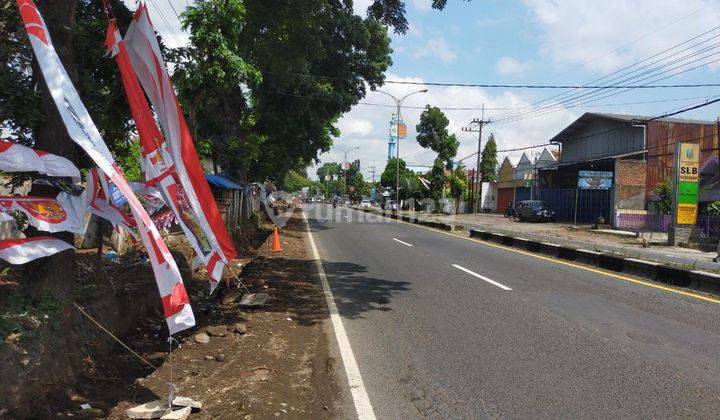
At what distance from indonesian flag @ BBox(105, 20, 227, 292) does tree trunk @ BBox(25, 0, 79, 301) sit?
0.46 meters

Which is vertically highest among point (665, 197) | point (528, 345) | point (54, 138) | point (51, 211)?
point (665, 197)

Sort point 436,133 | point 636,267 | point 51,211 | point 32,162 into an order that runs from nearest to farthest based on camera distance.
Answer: point 32,162, point 51,211, point 636,267, point 436,133

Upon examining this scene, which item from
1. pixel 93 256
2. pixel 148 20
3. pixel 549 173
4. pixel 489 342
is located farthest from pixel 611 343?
pixel 549 173

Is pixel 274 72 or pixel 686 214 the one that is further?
pixel 686 214

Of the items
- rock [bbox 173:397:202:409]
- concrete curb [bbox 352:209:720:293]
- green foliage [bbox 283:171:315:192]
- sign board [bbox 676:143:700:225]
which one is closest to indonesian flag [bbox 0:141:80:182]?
rock [bbox 173:397:202:409]

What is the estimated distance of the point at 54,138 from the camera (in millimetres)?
5199

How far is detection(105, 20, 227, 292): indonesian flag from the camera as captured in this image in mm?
5178

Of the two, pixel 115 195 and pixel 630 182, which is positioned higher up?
pixel 630 182

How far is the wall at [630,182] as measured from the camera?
113 feet

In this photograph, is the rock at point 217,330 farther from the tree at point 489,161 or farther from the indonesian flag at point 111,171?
the tree at point 489,161

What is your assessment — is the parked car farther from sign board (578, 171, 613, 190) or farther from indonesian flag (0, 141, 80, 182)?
indonesian flag (0, 141, 80, 182)

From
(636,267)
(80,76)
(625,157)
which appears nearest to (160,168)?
(80,76)

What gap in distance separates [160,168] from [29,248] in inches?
53.7

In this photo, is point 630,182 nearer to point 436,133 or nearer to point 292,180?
point 436,133
